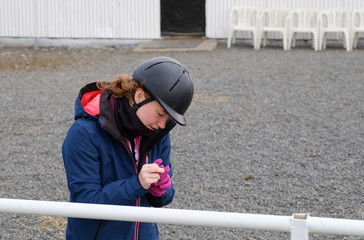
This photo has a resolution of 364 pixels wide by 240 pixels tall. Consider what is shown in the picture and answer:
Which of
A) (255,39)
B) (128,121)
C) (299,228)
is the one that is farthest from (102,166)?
(255,39)

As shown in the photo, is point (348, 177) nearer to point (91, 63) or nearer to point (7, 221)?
point (7, 221)

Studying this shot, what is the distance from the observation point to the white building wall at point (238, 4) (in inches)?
598

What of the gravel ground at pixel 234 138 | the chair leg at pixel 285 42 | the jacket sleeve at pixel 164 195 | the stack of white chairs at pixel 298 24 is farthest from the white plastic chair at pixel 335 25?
the jacket sleeve at pixel 164 195

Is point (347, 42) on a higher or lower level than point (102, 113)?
lower

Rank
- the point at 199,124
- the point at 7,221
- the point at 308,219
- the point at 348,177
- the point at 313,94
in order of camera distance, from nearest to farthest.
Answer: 1. the point at 308,219
2. the point at 7,221
3. the point at 348,177
4. the point at 199,124
5. the point at 313,94

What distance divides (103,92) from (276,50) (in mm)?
12786

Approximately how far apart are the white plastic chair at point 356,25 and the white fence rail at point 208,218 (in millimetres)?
13588

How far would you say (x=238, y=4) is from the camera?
15.5m

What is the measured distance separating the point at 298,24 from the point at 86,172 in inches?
529

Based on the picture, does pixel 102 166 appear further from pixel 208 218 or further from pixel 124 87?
pixel 208 218

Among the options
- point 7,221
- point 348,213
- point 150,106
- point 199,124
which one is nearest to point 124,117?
point 150,106

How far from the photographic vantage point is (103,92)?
243 centimetres

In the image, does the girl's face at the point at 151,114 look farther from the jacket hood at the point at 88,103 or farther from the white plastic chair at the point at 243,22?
the white plastic chair at the point at 243,22

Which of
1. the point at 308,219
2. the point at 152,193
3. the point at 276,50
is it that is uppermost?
the point at 308,219
